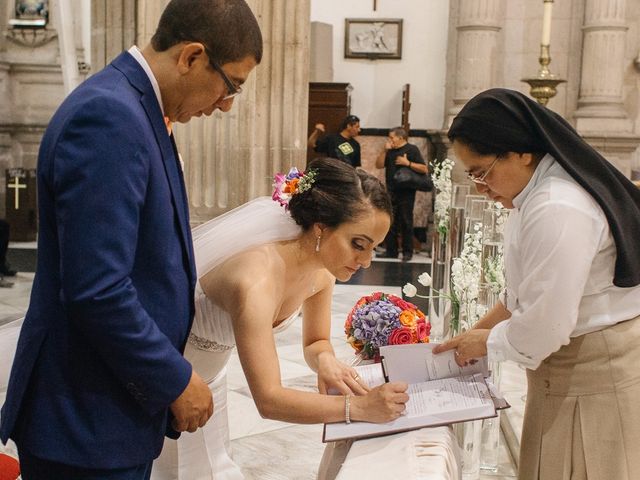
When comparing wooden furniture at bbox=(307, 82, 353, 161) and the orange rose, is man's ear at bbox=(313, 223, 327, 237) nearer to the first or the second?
the orange rose

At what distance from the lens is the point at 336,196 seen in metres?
2.49

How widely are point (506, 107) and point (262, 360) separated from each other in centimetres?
89

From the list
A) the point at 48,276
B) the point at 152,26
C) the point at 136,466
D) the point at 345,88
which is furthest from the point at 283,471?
the point at 345,88

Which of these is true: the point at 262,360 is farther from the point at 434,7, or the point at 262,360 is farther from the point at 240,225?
the point at 434,7

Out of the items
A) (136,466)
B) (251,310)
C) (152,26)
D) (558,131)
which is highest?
(152,26)

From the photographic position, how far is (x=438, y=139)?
1184cm

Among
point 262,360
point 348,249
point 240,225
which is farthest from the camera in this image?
point 240,225

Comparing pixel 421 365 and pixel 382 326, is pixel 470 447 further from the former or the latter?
pixel 421 365

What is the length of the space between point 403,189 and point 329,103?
2023 millimetres

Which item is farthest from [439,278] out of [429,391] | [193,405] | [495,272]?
[193,405]

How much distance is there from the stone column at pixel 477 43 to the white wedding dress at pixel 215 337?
8919 millimetres

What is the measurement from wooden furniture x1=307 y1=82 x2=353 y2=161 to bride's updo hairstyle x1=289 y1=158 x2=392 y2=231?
29.8 ft

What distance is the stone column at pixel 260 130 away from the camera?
6566mm

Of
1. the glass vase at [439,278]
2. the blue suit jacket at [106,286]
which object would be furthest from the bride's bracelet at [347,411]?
the glass vase at [439,278]
